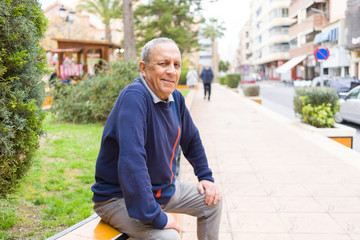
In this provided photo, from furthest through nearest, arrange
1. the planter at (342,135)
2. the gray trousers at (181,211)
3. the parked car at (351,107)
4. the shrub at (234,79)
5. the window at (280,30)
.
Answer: the window at (280,30) < the shrub at (234,79) < the parked car at (351,107) < the planter at (342,135) < the gray trousers at (181,211)

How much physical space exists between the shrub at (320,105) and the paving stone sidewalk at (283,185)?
49 cm

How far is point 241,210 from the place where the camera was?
3977 millimetres

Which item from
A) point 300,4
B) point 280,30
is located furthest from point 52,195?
point 280,30

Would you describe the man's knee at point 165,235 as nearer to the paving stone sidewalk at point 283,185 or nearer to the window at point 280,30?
the paving stone sidewalk at point 283,185

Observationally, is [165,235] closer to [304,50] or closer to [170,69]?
[170,69]

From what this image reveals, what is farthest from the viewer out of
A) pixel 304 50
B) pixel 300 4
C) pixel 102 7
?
pixel 304 50

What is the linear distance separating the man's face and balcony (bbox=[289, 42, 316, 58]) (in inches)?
1761

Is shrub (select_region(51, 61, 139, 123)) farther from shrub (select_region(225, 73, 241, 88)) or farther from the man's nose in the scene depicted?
shrub (select_region(225, 73, 241, 88))

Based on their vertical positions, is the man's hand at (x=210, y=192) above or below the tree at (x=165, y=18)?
below

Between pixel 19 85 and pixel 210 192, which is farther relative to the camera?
pixel 19 85

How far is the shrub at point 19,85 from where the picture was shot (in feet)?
8.32

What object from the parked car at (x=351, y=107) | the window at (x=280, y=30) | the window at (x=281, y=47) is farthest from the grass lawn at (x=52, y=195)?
the window at (x=281, y=47)

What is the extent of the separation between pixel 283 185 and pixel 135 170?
3316 mm

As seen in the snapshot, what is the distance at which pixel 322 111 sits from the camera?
347 inches
